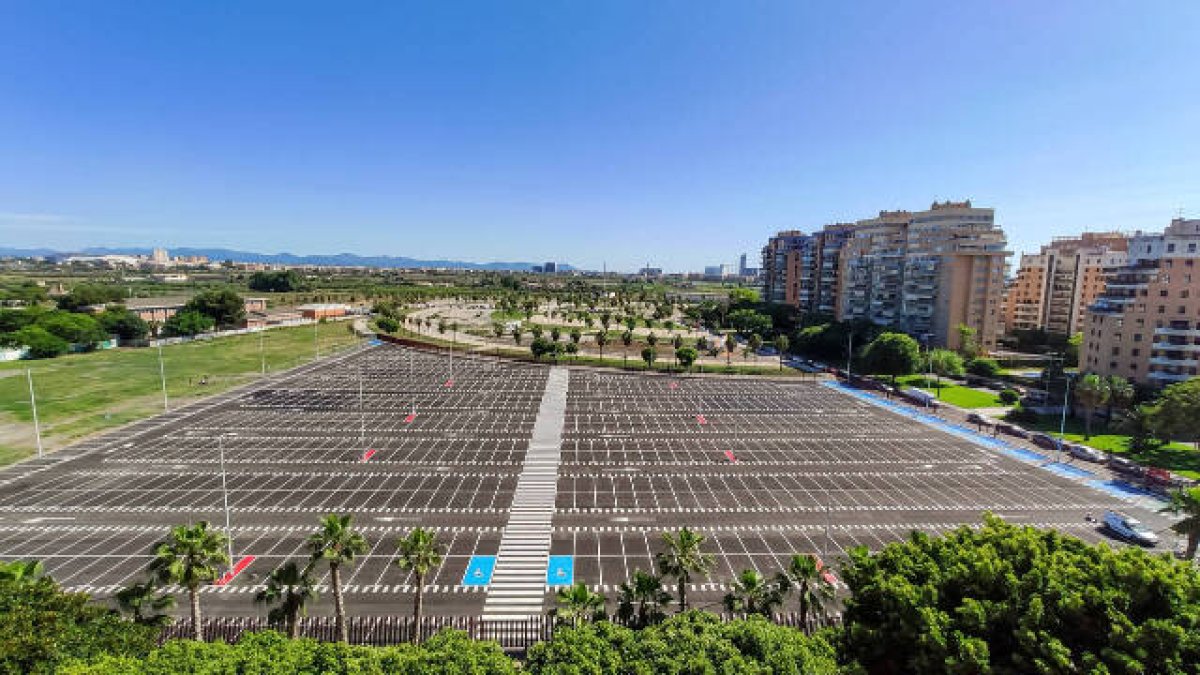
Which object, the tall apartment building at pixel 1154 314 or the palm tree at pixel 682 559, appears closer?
the palm tree at pixel 682 559

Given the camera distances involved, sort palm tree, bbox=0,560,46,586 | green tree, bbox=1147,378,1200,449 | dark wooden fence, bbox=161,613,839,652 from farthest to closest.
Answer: green tree, bbox=1147,378,1200,449 < dark wooden fence, bbox=161,613,839,652 < palm tree, bbox=0,560,46,586

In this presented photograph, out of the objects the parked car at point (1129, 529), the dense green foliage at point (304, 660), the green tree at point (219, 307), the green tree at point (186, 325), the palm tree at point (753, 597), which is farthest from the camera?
the green tree at point (219, 307)

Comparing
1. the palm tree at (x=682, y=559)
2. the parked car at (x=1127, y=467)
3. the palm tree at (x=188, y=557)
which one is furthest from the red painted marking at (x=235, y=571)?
the parked car at (x=1127, y=467)

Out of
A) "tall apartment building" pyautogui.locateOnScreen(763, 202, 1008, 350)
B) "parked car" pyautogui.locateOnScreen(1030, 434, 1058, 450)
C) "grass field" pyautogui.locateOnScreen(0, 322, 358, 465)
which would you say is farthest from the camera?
"tall apartment building" pyautogui.locateOnScreen(763, 202, 1008, 350)

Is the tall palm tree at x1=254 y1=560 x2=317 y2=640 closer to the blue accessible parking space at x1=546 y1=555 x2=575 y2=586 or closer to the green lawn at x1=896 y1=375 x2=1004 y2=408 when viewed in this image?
the blue accessible parking space at x1=546 y1=555 x2=575 y2=586

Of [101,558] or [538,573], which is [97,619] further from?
[538,573]

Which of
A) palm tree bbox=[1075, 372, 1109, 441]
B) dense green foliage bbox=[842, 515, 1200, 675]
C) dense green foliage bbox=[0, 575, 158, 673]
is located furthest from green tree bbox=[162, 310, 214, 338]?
palm tree bbox=[1075, 372, 1109, 441]

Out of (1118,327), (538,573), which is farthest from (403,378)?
(1118,327)

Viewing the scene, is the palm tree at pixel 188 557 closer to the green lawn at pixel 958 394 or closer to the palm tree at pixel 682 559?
the palm tree at pixel 682 559
